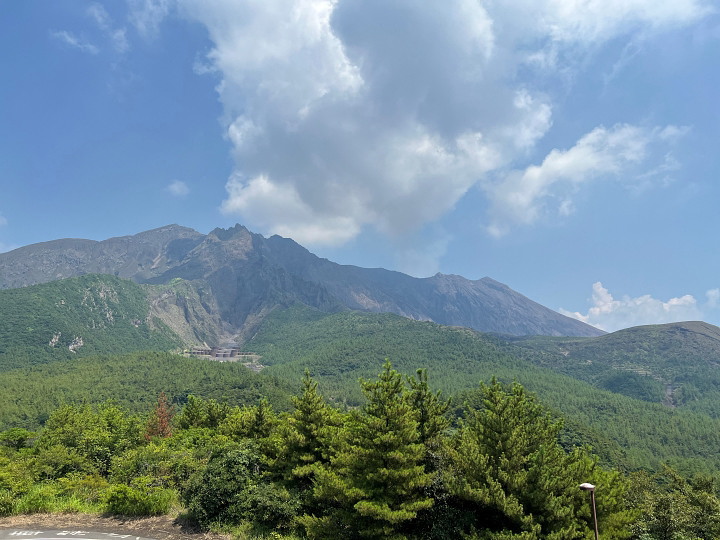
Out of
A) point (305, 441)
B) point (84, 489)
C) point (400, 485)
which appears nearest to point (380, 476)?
point (400, 485)

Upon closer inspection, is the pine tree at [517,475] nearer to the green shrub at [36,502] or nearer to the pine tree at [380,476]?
the pine tree at [380,476]

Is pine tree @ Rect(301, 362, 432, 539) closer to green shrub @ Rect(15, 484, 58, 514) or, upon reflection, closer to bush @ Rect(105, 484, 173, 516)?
bush @ Rect(105, 484, 173, 516)

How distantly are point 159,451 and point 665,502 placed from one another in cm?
4015

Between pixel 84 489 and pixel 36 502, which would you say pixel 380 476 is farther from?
pixel 84 489

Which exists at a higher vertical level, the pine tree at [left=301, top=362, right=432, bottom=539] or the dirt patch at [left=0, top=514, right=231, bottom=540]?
the pine tree at [left=301, top=362, right=432, bottom=539]

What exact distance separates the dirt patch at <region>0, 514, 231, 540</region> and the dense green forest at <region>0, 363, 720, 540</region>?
81cm

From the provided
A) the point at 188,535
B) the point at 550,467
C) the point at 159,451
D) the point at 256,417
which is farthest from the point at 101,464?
the point at 550,467

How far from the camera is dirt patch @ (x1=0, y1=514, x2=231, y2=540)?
25047 millimetres

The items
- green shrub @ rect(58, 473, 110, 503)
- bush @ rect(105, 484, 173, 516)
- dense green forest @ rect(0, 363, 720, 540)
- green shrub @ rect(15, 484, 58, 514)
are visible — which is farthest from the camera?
green shrub @ rect(58, 473, 110, 503)

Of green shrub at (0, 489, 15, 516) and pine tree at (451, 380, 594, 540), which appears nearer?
pine tree at (451, 380, 594, 540)

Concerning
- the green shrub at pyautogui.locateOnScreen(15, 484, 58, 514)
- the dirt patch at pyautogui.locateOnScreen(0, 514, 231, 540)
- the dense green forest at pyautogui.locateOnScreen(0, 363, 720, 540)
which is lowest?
the dirt patch at pyautogui.locateOnScreen(0, 514, 231, 540)

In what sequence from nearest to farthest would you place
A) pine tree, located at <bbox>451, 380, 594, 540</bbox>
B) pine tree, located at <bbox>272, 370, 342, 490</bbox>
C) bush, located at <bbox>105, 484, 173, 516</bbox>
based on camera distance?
pine tree, located at <bbox>451, 380, 594, 540</bbox> < bush, located at <bbox>105, 484, 173, 516</bbox> < pine tree, located at <bbox>272, 370, 342, 490</bbox>

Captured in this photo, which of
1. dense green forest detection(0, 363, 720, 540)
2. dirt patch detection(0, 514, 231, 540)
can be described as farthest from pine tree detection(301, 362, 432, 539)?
dirt patch detection(0, 514, 231, 540)

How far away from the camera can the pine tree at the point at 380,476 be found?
23.0m
